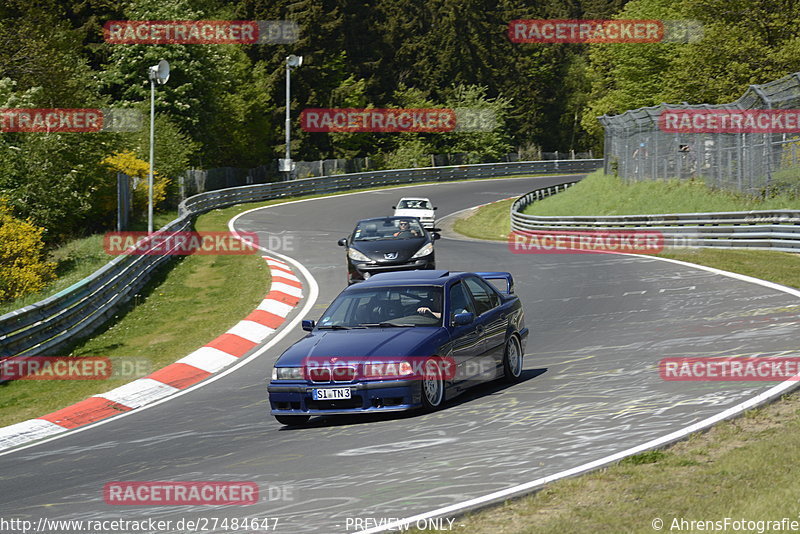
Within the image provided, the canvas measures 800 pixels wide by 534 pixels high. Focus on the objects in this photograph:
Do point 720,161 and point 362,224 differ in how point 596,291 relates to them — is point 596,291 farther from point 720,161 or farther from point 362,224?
point 720,161

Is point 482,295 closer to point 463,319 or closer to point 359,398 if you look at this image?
point 463,319

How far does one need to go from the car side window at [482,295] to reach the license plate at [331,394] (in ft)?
7.64

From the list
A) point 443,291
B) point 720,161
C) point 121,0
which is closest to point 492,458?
point 443,291

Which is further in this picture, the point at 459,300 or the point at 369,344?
the point at 459,300

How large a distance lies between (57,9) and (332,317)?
63.5 metres

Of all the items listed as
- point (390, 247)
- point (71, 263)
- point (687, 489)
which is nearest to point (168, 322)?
point (390, 247)

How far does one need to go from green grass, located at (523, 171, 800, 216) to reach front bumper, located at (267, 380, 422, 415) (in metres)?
18.9

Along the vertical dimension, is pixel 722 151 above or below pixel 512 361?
above

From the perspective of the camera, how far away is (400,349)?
33.4 ft

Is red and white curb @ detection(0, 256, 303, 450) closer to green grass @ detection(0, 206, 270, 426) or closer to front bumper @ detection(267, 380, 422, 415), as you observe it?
green grass @ detection(0, 206, 270, 426)

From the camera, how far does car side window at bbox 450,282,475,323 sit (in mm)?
11438

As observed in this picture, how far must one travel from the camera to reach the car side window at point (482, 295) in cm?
1189

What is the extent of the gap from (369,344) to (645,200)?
94.6 feet

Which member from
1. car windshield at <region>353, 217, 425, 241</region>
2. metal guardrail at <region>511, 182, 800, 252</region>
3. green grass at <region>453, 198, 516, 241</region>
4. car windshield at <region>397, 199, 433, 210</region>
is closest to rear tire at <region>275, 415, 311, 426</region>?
car windshield at <region>353, 217, 425, 241</region>
